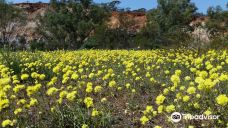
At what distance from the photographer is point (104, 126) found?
4.88 meters

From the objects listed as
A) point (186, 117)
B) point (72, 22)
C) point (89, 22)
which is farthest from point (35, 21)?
point (186, 117)

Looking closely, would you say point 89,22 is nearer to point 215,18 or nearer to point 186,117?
point 215,18

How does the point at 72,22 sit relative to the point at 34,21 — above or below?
above

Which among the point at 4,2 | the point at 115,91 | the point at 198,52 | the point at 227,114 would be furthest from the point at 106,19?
the point at 227,114

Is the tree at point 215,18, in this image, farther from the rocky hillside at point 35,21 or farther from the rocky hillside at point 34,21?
the rocky hillside at point 34,21

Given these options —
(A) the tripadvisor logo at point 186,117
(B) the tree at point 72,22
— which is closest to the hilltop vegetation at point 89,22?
(B) the tree at point 72,22

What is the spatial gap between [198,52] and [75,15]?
32.5 meters

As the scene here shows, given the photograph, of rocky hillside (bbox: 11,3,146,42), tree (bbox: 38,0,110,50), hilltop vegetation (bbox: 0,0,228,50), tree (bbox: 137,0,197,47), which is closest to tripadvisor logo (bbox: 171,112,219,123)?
hilltop vegetation (bbox: 0,0,228,50)

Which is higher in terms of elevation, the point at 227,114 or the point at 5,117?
the point at 227,114

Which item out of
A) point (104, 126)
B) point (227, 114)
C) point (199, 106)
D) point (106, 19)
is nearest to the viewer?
point (227, 114)

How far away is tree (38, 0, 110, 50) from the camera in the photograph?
4147cm

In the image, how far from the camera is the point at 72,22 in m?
42.5

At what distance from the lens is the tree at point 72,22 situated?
41469mm

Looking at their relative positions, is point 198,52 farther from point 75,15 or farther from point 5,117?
point 75,15
